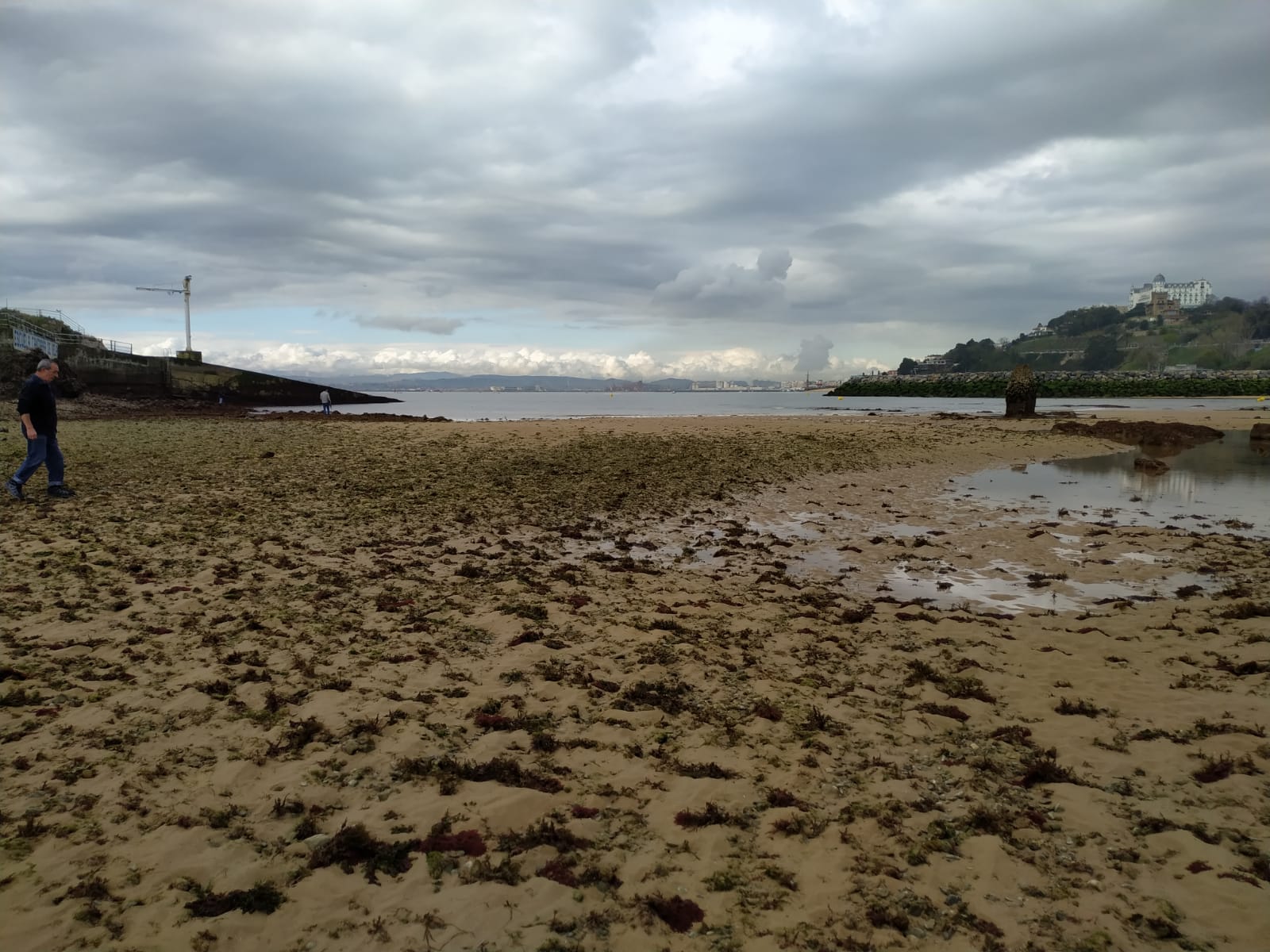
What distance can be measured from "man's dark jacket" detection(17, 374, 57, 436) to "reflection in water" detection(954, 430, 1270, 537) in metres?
18.7

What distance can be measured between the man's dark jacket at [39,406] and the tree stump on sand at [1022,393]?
144ft

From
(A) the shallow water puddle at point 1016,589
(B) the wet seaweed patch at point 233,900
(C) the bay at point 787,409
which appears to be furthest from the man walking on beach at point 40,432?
(C) the bay at point 787,409

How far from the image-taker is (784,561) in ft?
34.3

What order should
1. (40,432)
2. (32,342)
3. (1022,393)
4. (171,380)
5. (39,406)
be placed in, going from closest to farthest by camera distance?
1. (39,406)
2. (40,432)
3. (1022,393)
4. (32,342)
5. (171,380)

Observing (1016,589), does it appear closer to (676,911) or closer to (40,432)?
(676,911)

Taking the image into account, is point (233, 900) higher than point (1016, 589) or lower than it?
Result: lower

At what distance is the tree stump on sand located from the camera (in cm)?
4212

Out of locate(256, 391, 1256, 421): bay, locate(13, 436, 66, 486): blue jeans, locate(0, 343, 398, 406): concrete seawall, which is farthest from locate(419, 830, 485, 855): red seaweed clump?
locate(0, 343, 398, 406): concrete seawall

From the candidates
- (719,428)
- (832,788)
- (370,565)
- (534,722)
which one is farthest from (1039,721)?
(719,428)

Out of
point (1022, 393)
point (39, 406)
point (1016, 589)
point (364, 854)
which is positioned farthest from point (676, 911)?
point (1022, 393)

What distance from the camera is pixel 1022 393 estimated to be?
4228 cm

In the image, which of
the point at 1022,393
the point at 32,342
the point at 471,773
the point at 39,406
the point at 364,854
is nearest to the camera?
the point at 364,854

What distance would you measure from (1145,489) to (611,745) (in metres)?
17.9

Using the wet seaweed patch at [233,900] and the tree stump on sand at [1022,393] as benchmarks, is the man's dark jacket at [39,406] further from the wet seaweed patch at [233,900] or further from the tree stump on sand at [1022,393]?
the tree stump on sand at [1022,393]
